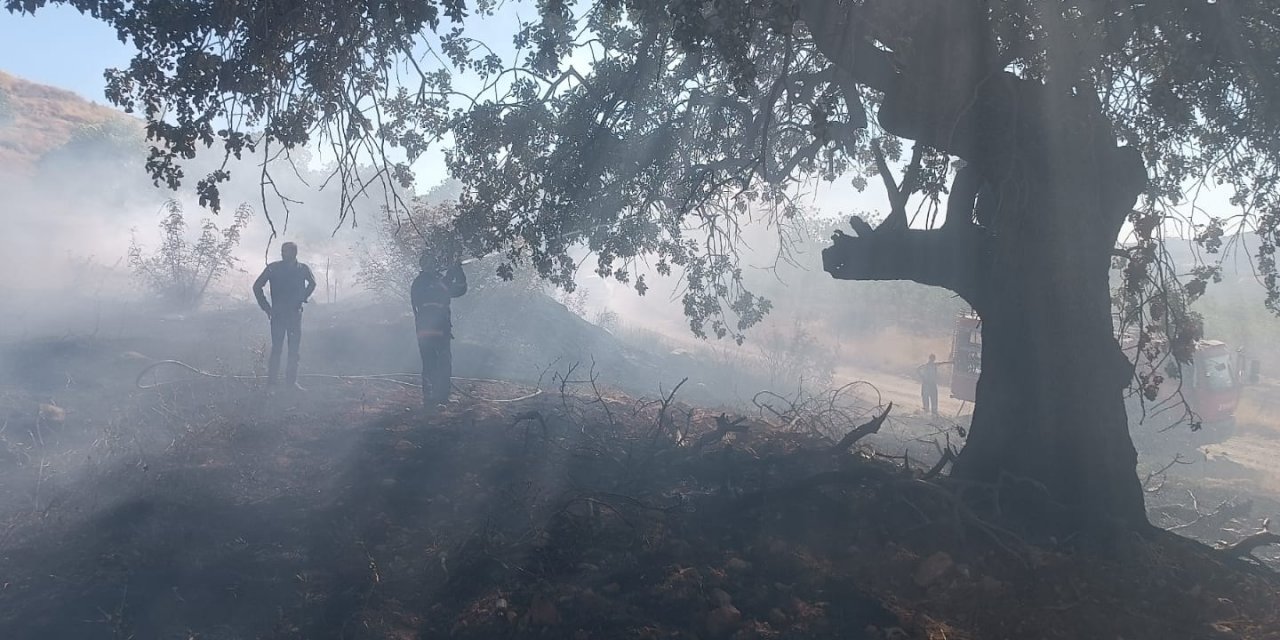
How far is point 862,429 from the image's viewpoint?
7.07 metres

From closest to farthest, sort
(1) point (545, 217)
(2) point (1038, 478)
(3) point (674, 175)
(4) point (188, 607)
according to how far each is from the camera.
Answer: (4) point (188, 607) → (2) point (1038, 478) → (1) point (545, 217) → (3) point (674, 175)

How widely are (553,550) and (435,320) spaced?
5439 millimetres

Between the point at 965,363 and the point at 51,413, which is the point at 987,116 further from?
the point at 965,363

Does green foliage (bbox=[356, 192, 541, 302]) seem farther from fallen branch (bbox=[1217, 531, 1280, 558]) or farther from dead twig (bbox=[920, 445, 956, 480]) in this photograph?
fallen branch (bbox=[1217, 531, 1280, 558])

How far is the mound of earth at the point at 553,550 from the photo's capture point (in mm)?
4574

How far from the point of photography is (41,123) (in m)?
41.5

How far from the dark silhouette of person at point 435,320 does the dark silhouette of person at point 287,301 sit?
1.54m

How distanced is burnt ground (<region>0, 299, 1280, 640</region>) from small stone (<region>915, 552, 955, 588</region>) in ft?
0.05

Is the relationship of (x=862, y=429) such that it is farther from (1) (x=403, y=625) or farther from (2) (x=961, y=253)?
(1) (x=403, y=625)

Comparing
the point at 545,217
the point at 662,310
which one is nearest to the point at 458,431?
the point at 545,217

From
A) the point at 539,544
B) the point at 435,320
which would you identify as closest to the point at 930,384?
the point at 435,320

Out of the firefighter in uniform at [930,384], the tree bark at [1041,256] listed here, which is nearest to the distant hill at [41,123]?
the firefighter in uniform at [930,384]

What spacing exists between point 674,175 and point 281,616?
240 inches

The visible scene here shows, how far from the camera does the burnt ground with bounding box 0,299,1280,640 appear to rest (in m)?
4.58
